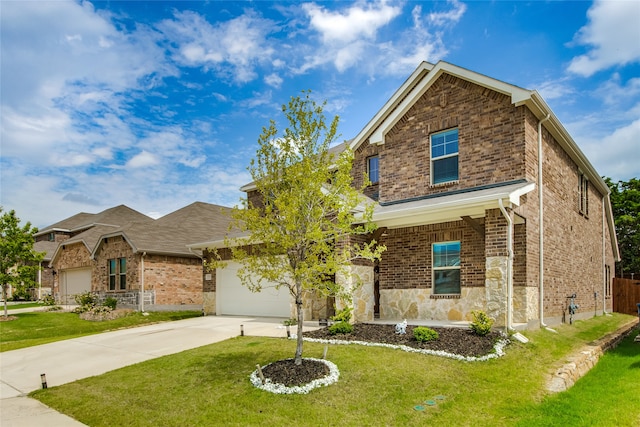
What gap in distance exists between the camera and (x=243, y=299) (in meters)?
17.5

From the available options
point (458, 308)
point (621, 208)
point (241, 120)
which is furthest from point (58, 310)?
point (621, 208)

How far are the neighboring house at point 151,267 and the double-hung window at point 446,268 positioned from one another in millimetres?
10697

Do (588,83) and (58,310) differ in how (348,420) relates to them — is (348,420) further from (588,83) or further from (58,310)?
(58,310)

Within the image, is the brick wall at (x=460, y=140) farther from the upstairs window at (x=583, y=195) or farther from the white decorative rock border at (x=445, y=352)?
the upstairs window at (x=583, y=195)

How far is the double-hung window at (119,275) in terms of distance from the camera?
71.7ft

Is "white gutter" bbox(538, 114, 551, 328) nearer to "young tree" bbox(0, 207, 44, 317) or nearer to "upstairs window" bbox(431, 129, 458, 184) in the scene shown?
"upstairs window" bbox(431, 129, 458, 184)

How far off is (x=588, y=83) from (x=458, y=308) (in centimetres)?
893

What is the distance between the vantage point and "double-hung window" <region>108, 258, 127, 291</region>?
21.8m

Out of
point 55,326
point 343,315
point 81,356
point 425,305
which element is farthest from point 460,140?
point 55,326

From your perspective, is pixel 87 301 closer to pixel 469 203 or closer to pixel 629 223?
pixel 469 203

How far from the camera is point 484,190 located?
466 inches

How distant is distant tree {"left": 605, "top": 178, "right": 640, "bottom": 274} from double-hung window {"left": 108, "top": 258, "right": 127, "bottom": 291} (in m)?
30.1

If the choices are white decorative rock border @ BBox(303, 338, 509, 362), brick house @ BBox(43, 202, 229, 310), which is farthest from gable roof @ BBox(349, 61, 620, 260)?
brick house @ BBox(43, 202, 229, 310)

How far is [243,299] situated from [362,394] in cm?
1163
